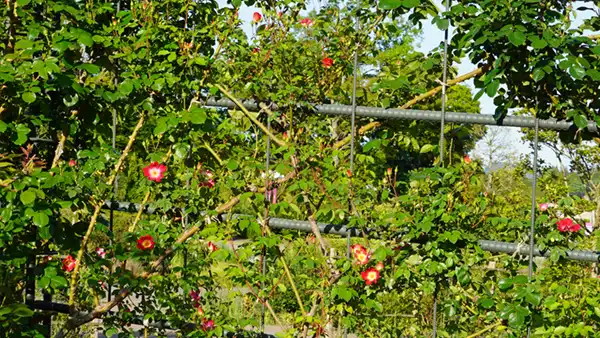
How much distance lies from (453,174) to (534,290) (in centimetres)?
51

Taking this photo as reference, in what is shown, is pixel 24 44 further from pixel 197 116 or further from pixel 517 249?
pixel 517 249

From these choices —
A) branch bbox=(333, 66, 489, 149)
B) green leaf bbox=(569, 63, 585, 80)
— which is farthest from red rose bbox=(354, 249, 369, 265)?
green leaf bbox=(569, 63, 585, 80)

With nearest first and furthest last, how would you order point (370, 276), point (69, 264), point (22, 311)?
point (22, 311) → point (370, 276) → point (69, 264)

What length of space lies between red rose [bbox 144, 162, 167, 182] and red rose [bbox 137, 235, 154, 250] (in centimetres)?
24

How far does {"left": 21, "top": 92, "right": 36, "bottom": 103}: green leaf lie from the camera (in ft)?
8.82

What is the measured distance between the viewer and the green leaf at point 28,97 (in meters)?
2.69

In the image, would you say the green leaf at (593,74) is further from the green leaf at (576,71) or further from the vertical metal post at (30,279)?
the vertical metal post at (30,279)

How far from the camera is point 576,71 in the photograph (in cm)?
249

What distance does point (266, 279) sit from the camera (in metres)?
2.92

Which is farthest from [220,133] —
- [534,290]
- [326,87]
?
[534,290]

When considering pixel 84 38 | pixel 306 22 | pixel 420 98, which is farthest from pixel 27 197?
pixel 420 98

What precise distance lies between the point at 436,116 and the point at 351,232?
553 mm

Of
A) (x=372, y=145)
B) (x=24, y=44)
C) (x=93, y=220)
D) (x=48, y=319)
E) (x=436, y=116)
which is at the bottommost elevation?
(x=48, y=319)

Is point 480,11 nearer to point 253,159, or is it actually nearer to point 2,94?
point 253,159
